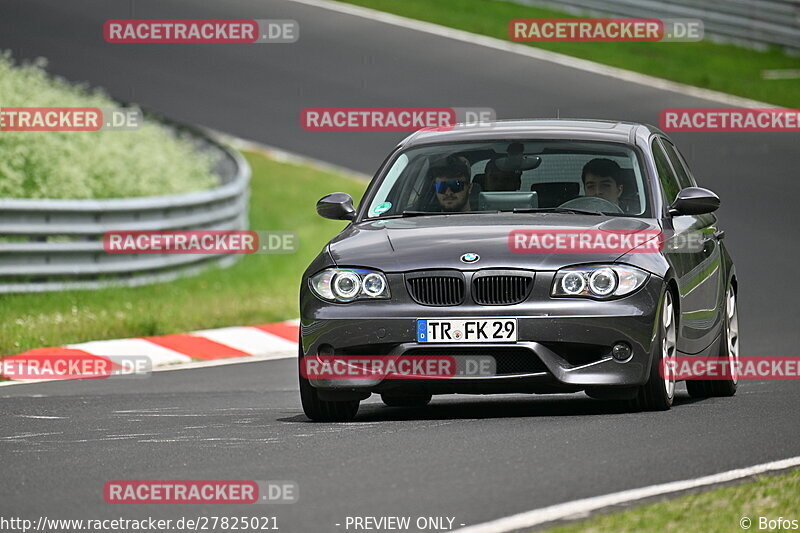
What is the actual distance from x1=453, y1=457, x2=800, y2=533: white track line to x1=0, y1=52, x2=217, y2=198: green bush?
1277cm

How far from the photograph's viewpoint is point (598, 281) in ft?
30.3

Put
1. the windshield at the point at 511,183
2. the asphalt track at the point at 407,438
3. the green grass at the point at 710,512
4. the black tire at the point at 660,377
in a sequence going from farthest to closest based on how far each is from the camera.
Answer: the windshield at the point at 511,183 < the black tire at the point at 660,377 < the asphalt track at the point at 407,438 < the green grass at the point at 710,512

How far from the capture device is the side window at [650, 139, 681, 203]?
34.7 feet

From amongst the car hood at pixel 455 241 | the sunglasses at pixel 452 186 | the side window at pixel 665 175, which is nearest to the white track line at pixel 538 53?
the side window at pixel 665 175

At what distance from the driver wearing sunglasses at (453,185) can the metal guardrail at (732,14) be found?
69.0 ft

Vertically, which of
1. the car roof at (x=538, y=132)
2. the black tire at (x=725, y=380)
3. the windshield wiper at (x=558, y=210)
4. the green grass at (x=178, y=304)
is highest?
the car roof at (x=538, y=132)

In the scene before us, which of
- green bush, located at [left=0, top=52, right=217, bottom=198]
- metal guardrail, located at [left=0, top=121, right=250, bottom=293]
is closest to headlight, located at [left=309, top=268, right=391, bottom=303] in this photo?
metal guardrail, located at [left=0, top=121, right=250, bottom=293]

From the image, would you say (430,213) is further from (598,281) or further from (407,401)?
(598,281)

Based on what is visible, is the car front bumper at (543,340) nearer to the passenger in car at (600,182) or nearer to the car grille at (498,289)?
the car grille at (498,289)

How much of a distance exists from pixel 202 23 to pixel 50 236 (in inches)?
648

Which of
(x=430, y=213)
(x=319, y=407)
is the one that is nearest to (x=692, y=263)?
(x=430, y=213)

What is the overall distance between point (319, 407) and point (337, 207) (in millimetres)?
1370

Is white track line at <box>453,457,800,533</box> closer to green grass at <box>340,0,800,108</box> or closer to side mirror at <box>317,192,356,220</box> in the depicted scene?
side mirror at <box>317,192,356,220</box>

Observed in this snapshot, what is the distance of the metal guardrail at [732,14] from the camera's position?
100 ft
